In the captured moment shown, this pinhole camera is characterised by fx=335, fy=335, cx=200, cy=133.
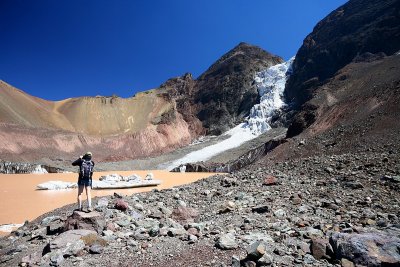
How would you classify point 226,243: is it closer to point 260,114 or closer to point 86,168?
point 86,168

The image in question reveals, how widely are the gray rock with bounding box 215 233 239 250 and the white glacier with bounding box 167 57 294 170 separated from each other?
55387mm

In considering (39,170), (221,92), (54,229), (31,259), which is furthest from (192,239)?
(221,92)

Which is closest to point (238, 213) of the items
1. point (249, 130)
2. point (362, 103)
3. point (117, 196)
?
point (117, 196)

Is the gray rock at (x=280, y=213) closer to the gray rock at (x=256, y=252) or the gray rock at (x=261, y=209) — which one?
the gray rock at (x=261, y=209)

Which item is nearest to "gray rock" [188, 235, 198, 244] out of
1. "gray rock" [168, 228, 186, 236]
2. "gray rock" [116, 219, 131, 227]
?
"gray rock" [168, 228, 186, 236]

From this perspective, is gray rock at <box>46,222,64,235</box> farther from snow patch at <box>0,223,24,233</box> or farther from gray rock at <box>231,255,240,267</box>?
snow patch at <box>0,223,24,233</box>

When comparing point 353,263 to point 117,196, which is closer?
point 353,263

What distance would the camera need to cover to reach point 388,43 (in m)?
65.9

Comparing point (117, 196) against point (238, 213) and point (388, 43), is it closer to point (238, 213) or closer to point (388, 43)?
point (238, 213)

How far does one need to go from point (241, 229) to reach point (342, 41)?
81.2 meters

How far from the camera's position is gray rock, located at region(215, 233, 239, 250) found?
23.1 feet

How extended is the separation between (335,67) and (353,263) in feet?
262

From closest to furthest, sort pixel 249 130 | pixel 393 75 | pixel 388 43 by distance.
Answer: pixel 393 75 → pixel 388 43 → pixel 249 130

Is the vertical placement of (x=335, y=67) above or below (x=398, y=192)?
above
